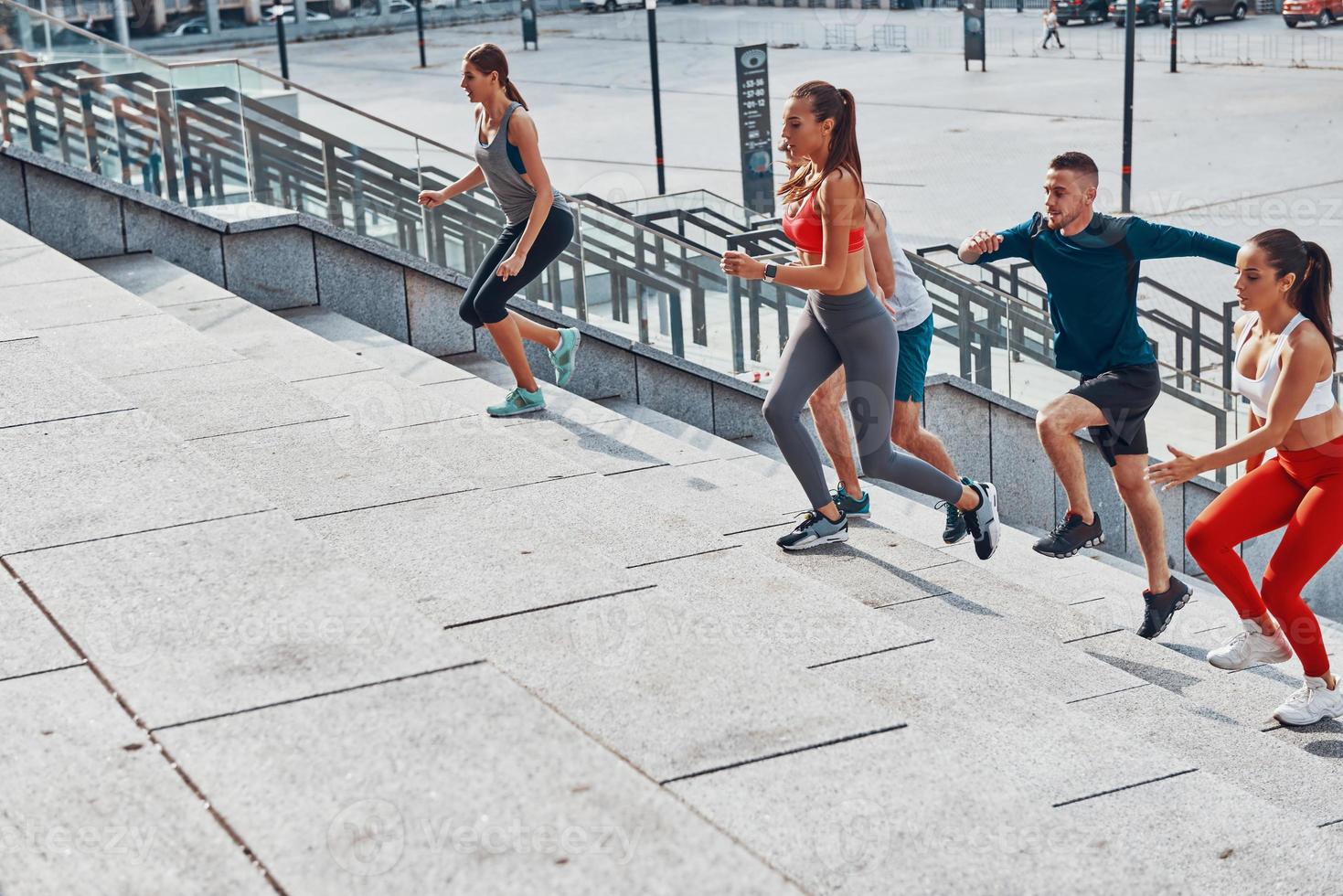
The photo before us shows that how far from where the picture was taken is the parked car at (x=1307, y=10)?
40406 mm

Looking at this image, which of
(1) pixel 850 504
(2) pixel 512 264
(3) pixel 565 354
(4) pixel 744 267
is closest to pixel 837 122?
(4) pixel 744 267

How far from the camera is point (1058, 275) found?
5957 mm

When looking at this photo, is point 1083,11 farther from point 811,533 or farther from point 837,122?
point 837,122

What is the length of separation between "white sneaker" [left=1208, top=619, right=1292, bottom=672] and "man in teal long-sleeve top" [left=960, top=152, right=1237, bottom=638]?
1.41 ft

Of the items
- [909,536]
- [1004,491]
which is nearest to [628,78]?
[1004,491]

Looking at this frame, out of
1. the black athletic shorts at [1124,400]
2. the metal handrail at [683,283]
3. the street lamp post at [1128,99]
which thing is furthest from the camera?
the street lamp post at [1128,99]

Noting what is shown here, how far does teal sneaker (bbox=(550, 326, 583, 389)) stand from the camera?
8.04 metres

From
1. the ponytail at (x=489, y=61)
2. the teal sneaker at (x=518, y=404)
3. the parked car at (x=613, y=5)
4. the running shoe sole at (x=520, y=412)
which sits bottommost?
the running shoe sole at (x=520, y=412)

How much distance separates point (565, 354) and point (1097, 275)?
3036 mm

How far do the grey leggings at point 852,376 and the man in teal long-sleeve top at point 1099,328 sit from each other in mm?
509

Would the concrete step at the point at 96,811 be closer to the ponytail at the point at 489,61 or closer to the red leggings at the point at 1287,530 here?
the red leggings at the point at 1287,530

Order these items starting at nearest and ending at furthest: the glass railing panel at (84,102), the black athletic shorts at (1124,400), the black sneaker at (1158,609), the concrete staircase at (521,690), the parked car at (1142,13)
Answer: the concrete staircase at (521,690) → the black athletic shorts at (1124,400) → the black sneaker at (1158,609) → the glass railing panel at (84,102) → the parked car at (1142,13)

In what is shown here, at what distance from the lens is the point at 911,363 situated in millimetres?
6641

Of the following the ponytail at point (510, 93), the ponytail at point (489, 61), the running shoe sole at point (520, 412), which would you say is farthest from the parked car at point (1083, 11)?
the ponytail at point (489, 61)
